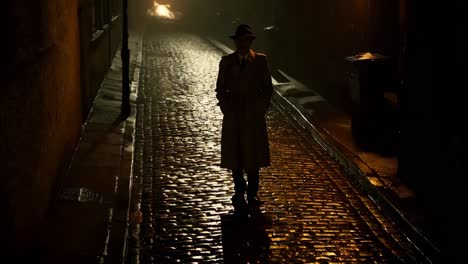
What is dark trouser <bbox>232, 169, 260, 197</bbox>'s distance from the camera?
7776 millimetres

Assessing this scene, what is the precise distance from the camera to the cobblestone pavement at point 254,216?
22.1ft

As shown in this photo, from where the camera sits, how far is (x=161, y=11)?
5131cm

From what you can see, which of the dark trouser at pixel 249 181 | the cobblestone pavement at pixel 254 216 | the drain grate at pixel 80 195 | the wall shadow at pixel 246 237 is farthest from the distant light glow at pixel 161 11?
the wall shadow at pixel 246 237

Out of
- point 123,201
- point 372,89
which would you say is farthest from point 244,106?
point 372,89

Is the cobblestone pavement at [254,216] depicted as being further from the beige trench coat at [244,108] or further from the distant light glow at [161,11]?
the distant light glow at [161,11]

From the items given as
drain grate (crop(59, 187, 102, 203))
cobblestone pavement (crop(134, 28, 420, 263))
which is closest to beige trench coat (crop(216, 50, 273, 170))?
cobblestone pavement (crop(134, 28, 420, 263))

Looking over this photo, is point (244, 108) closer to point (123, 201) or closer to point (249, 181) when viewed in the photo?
point (249, 181)

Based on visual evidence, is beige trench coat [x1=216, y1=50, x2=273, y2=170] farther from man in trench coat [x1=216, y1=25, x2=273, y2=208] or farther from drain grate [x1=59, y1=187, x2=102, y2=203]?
drain grate [x1=59, y1=187, x2=102, y2=203]

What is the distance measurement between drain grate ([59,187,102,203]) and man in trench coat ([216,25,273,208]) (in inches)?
64.8

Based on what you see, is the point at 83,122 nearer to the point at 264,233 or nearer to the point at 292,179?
the point at 292,179

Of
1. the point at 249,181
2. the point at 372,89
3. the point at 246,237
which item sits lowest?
the point at 246,237

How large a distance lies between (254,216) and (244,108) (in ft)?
4.15

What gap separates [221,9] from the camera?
36.7m

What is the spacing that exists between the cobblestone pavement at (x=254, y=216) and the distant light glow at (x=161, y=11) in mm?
36411
